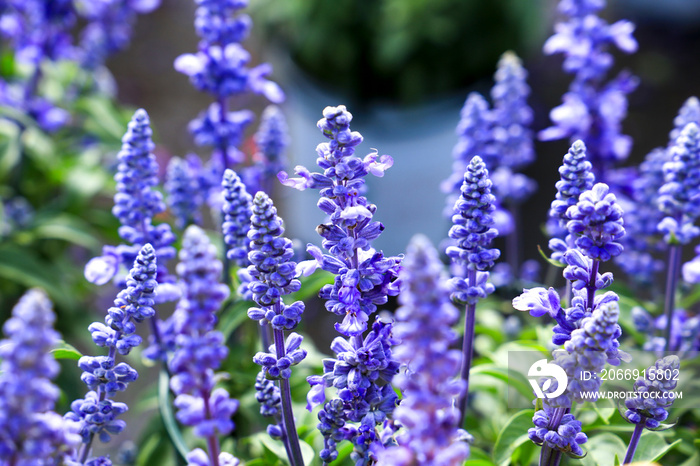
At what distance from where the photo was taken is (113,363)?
3.83ft

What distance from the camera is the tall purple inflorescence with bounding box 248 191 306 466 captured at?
103 centimetres

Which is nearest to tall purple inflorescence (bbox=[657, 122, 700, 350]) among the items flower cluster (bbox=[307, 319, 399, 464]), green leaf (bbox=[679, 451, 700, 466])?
green leaf (bbox=[679, 451, 700, 466])

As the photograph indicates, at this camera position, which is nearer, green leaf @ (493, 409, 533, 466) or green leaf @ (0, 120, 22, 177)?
green leaf @ (493, 409, 533, 466)

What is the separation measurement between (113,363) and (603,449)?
951 millimetres

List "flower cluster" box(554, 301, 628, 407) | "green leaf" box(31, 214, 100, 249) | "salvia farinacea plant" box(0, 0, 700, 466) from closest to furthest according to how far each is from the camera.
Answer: "salvia farinacea plant" box(0, 0, 700, 466), "flower cluster" box(554, 301, 628, 407), "green leaf" box(31, 214, 100, 249)

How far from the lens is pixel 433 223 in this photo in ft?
13.9

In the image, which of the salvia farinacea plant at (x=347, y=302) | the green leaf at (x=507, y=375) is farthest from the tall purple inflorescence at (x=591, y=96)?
the green leaf at (x=507, y=375)

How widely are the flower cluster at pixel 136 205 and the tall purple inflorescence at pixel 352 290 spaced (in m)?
0.41

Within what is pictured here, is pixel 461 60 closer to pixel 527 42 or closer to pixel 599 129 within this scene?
pixel 527 42

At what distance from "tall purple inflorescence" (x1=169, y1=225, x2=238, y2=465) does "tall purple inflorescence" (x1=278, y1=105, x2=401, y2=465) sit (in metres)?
0.27

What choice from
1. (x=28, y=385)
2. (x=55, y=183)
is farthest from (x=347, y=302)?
(x=55, y=183)

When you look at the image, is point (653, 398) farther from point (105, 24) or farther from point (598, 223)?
point (105, 24)

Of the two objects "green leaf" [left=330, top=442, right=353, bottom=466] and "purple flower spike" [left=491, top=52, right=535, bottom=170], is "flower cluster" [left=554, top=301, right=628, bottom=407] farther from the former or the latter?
"purple flower spike" [left=491, top=52, right=535, bottom=170]

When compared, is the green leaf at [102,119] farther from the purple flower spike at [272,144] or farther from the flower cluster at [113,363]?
the flower cluster at [113,363]
